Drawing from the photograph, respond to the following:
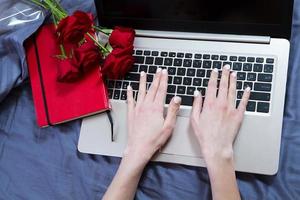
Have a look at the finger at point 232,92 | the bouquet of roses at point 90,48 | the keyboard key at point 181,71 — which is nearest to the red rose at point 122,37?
the bouquet of roses at point 90,48

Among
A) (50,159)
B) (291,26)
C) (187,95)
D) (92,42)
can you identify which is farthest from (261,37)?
(50,159)

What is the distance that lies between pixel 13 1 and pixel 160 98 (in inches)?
15.3

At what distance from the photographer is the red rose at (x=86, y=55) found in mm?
892

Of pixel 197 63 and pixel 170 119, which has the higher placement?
pixel 197 63

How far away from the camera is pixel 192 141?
2.81 feet

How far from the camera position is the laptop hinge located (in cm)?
87

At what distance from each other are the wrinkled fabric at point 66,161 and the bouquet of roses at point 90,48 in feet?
0.33

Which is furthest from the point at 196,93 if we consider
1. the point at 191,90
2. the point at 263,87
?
the point at 263,87

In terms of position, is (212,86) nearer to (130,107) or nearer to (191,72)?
(191,72)

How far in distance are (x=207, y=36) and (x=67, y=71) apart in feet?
0.91

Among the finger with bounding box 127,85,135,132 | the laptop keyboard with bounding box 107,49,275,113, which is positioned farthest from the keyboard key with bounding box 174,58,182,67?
the finger with bounding box 127,85,135,132

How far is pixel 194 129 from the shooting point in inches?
33.5

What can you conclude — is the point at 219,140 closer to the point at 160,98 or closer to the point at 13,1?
the point at 160,98

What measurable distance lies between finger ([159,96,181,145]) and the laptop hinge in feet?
0.42
